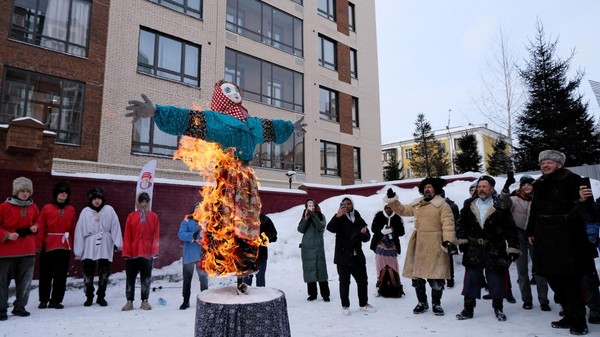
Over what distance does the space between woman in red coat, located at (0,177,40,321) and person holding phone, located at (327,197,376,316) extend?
501cm

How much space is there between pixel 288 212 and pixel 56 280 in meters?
8.04

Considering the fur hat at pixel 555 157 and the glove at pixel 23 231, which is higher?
the fur hat at pixel 555 157

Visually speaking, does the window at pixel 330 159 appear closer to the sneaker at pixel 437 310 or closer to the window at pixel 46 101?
the window at pixel 46 101

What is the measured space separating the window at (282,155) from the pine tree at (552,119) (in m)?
11.8

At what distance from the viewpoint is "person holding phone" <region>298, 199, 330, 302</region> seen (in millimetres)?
7248

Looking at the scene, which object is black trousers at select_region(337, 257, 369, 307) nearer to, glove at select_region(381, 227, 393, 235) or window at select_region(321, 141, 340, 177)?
glove at select_region(381, 227, 393, 235)

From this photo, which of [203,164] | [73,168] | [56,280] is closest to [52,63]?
[73,168]

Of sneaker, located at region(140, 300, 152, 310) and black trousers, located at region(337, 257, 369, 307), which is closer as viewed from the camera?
black trousers, located at region(337, 257, 369, 307)

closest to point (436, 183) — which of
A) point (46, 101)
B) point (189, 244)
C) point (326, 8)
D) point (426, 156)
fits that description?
point (189, 244)

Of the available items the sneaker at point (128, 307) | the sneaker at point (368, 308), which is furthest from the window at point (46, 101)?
the sneaker at point (368, 308)

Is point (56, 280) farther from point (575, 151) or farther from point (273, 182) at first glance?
point (575, 151)

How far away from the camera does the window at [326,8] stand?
22.1 m

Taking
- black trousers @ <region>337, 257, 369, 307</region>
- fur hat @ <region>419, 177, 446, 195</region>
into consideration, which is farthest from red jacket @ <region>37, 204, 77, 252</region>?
fur hat @ <region>419, 177, 446, 195</region>

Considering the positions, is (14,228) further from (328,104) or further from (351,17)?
(351,17)
